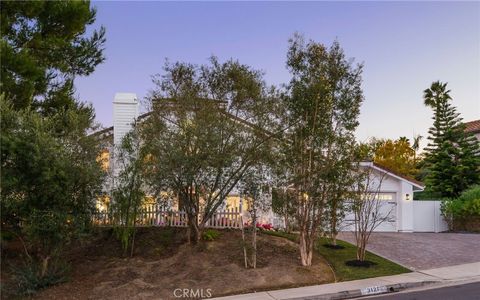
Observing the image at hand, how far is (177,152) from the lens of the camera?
1209 cm

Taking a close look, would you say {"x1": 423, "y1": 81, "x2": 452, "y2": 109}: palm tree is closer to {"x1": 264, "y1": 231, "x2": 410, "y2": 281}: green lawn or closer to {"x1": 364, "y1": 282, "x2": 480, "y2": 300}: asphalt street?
{"x1": 264, "y1": 231, "x2": 410, "y2": 281}: green lawn

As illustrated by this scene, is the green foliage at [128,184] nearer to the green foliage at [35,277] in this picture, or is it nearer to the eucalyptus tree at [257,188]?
the green foliage at [35,277]

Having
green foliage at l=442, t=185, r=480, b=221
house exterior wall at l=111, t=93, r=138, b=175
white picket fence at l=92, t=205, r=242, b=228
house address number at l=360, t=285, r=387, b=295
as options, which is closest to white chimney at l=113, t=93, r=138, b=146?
house exterior wall at l=111, t=93, r=138, b=175

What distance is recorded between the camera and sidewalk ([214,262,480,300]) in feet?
32.4

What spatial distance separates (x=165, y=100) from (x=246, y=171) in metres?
3.35

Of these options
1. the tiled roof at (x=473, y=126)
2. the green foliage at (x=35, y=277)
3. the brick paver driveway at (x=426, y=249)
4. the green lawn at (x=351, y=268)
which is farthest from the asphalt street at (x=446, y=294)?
the tiled roof at (x=473, y=126)

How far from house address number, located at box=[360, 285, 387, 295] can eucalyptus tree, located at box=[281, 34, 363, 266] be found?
2.40 m

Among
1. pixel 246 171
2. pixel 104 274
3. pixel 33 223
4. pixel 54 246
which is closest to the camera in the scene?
pixel 33 223

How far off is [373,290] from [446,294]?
1.54 metres

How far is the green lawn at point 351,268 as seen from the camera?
11585 mm

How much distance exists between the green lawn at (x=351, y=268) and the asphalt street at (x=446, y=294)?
1830mm

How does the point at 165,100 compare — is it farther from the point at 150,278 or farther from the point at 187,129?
the point at 150,278

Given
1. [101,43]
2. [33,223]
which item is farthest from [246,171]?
[101,43]

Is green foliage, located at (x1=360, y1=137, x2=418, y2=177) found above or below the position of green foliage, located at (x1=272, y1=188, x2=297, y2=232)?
above
